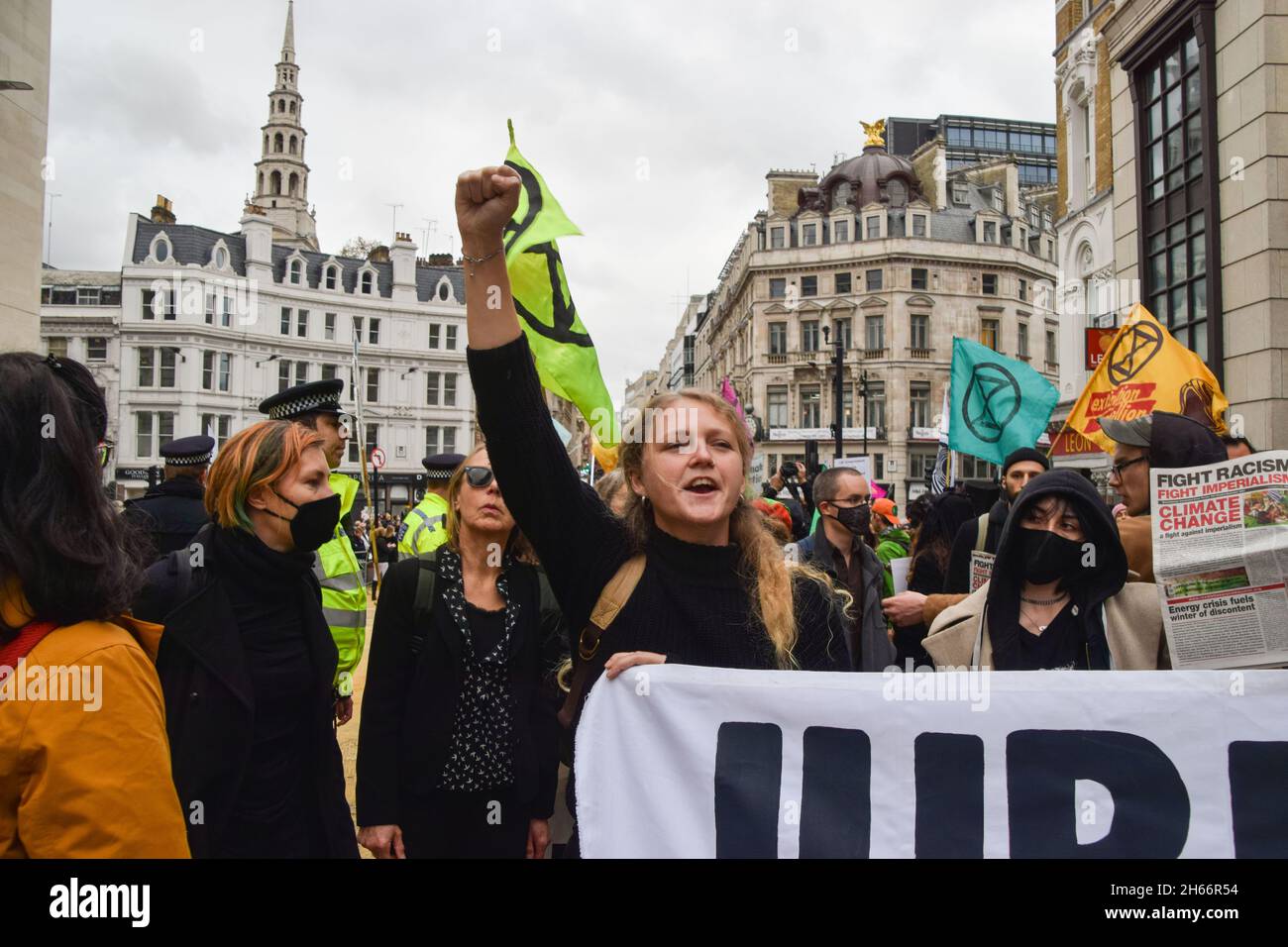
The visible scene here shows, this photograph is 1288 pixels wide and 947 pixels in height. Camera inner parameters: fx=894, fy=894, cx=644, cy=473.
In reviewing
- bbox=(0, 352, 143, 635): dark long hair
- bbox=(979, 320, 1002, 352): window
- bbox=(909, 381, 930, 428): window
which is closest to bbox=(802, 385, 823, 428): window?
bbox=(909, 381, 930, 428): window

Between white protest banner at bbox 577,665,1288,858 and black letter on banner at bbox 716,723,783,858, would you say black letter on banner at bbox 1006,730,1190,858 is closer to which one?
white protest banner at bbox 577,665,1288,858

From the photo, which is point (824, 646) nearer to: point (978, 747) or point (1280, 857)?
point (978, 747)

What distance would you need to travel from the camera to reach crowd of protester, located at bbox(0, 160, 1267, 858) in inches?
63.5

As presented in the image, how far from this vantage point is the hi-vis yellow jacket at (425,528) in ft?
16.3

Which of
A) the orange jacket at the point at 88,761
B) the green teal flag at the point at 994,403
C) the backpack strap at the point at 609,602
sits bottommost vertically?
the orange jacket at the point at 88,761

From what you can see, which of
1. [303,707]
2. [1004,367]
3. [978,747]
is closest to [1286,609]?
[978,747]

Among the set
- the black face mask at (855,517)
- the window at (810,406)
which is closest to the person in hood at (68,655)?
the black face mask at (855,517)

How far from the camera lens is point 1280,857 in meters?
2.33

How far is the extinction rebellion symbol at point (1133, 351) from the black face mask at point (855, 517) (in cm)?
304

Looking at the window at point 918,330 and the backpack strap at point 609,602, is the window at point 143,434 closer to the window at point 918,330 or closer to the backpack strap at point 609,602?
the window at point 918,330

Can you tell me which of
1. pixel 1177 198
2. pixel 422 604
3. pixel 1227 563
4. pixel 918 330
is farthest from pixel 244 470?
pixel 918 330

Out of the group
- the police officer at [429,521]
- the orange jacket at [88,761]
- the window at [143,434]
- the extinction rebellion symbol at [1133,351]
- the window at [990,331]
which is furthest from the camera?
the window at [990,331]

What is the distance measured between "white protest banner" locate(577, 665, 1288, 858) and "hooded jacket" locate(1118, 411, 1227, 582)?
3.93 ft
